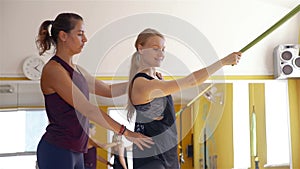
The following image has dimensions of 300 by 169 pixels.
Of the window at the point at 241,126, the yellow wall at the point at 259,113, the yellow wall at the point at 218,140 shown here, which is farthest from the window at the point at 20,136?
the yellow wall at the point at 259,113

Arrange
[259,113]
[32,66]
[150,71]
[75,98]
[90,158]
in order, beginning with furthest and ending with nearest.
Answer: [259,113]
[32,66]
[90,158]
[150,71]
[75,98]

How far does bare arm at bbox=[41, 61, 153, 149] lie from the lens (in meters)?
1.75

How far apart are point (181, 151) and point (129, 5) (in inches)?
68.9

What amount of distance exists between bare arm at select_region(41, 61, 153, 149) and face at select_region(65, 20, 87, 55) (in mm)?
109

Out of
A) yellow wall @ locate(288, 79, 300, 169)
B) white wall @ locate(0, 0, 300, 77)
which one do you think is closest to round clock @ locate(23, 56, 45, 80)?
white wall @ locate(0, 0, 300, 77)

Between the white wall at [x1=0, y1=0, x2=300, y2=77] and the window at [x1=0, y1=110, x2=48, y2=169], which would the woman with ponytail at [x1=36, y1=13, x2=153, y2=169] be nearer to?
the white wall at [x1=0, y1=0, x2=300, y2=77]

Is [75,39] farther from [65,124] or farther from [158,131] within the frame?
[158,131]

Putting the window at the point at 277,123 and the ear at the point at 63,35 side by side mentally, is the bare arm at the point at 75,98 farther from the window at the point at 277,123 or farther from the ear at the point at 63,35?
the window at the point at 277,123

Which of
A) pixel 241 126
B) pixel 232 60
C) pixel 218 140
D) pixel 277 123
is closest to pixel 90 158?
pixel 232 60

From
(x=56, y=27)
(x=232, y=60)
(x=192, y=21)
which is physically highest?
(x=192, y=21)

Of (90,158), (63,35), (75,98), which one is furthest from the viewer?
(90,158)

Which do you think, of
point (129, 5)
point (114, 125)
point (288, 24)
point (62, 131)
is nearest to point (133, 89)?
point (114, 125)

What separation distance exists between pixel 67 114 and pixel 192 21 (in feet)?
11.2

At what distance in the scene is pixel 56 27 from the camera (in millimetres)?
1889
